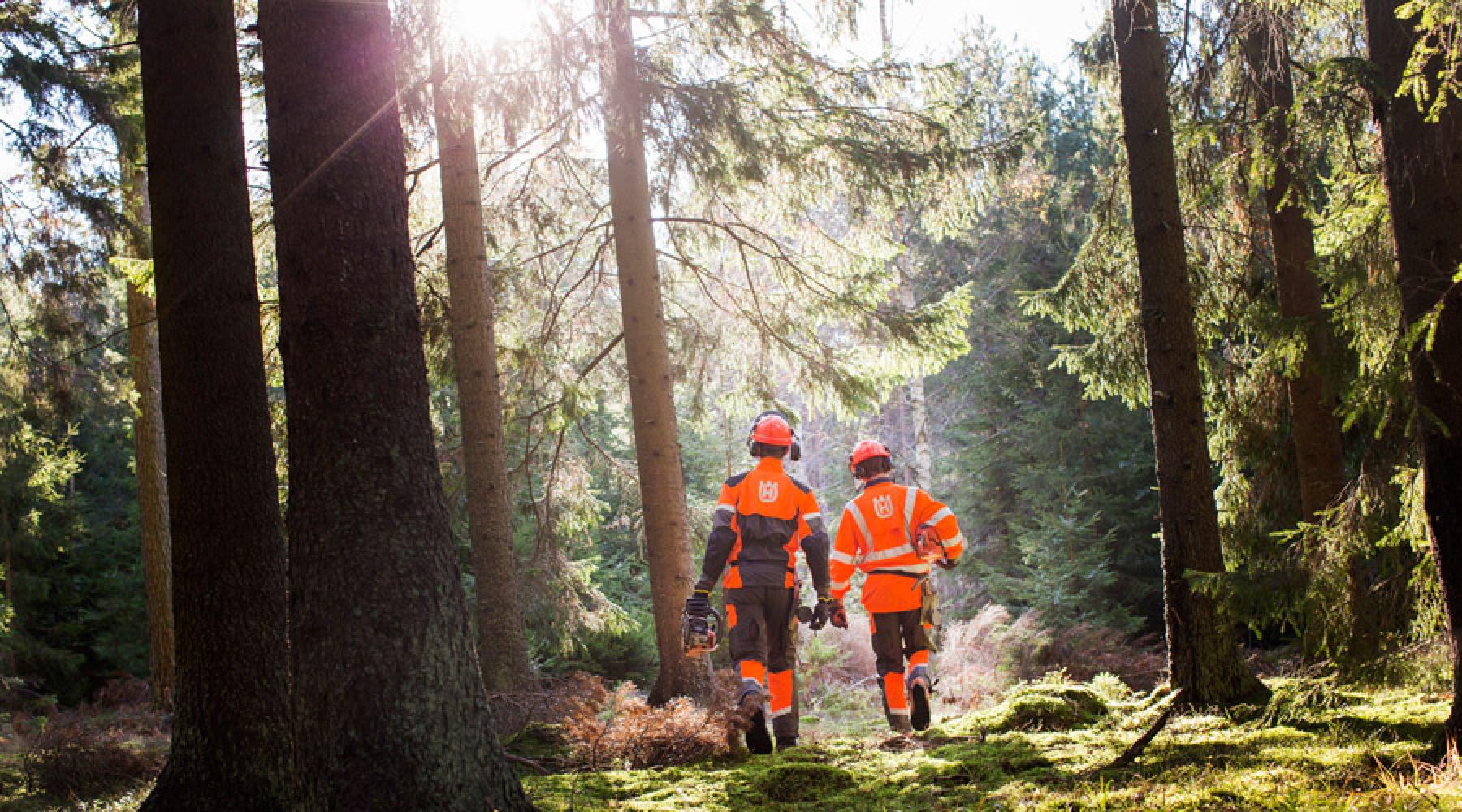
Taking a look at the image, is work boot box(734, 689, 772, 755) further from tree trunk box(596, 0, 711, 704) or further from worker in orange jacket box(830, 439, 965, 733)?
tree trunk box(596, 0, 711, 704)

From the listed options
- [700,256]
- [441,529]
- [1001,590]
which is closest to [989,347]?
[1001,590]

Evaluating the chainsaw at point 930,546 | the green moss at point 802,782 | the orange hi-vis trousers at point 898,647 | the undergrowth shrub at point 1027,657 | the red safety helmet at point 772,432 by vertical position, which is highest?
the red safety helmet at point 772,432

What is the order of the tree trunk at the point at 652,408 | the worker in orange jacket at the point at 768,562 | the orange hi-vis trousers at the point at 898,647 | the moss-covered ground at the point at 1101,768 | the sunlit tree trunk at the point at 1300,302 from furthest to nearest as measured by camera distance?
the tree trunk at the point at 652,408, the sunlit tree trunk at the point at 1300,302, the orange hi-vis trousers at the point at 898,647, the worker in orange jacket at the point at 768,562, the moss-covered ground at the point at 1101,768

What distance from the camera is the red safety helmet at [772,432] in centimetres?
755

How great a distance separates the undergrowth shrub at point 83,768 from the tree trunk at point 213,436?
3.37 metres

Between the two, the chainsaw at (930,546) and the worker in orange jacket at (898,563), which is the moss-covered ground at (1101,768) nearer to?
the worker in orange jacket at (898,563)

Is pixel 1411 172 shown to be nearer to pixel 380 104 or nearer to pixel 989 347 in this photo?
pixel 380 104

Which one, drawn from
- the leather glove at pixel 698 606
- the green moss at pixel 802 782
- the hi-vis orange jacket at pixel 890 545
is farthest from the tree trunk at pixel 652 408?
the green moss at pixel 802 782

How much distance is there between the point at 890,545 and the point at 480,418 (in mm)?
4020

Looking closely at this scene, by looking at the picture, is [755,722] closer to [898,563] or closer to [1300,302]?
[898,563]

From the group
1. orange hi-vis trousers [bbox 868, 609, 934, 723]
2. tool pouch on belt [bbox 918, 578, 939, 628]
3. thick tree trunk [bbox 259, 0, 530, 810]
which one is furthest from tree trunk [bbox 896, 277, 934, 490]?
thick tree trunk [bbox 259, 0, 530, 810]

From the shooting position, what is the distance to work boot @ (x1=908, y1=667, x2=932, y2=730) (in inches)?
288

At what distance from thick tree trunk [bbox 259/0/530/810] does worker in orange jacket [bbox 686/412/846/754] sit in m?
3.57

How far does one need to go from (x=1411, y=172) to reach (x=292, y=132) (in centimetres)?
469
